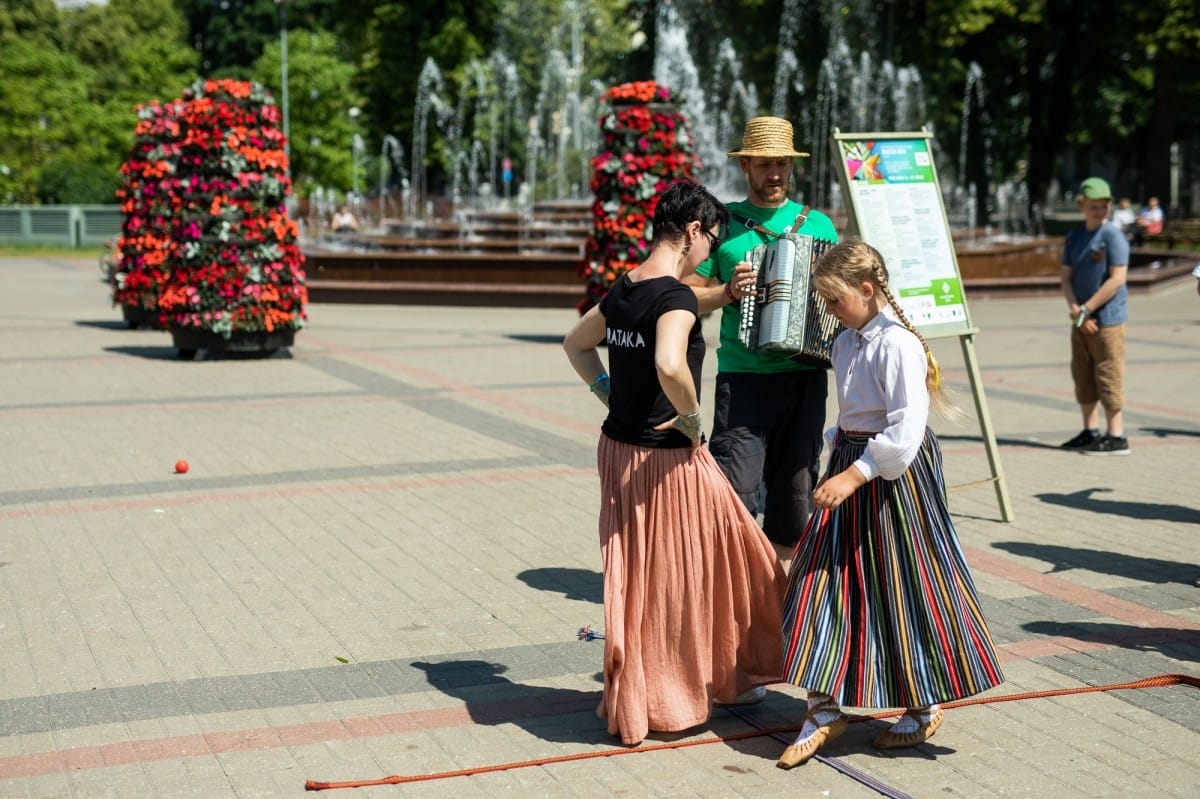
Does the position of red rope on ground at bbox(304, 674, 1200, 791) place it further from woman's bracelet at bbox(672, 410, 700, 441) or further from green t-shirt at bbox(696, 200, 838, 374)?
green t-shirt at bbox(696, 200, 838, 374)

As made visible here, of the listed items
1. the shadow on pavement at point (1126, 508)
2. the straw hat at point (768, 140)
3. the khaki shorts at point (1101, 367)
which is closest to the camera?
the straw hat at point (768, 140)

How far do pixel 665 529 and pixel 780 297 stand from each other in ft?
2.81

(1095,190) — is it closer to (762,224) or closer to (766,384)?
(762,224)

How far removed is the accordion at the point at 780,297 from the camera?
4855 mm

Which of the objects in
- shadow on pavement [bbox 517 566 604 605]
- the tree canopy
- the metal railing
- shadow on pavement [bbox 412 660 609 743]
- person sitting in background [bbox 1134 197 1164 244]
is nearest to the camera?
shadow on pavement [bbox 412 660 609 743]

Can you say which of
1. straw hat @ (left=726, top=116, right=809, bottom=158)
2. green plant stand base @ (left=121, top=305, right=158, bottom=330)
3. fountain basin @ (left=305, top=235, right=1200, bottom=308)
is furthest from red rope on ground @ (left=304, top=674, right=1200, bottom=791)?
fountain basin @ (left=305, top=235, right=1200, bottom=308)

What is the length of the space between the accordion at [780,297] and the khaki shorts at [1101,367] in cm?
560

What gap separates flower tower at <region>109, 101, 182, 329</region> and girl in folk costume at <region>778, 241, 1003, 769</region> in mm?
13480

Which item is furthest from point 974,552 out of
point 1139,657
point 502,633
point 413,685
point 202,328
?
point 202,328

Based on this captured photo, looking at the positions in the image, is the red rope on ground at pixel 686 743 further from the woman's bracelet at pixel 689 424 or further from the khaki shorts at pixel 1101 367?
the khaki shorts at pixel 1101 367

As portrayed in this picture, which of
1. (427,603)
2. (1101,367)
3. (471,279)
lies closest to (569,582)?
(427,603)

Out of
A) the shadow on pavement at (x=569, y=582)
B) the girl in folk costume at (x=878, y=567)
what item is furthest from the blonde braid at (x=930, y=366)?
the shadow on pavement at (x=569, y=582)

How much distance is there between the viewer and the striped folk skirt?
4484 millimetres

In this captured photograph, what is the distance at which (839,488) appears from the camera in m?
4.38
